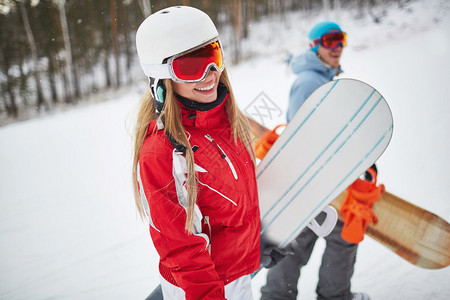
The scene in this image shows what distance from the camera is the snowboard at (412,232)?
1796 millimetres

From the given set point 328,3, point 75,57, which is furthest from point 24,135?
point 328,3

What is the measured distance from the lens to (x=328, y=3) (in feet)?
39.3

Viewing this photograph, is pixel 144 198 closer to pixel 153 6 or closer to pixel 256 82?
pixel 153 6

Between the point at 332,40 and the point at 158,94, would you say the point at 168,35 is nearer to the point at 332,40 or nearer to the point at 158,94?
the point at 158,94

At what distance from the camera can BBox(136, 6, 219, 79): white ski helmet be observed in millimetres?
1041

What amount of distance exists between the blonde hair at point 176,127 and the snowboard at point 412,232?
1.12m

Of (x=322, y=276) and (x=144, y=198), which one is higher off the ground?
(x=144, y=198)

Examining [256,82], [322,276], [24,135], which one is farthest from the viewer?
[24,135]

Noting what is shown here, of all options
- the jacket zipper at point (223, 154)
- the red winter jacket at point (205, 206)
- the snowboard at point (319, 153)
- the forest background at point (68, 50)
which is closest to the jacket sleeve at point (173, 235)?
the red winter jacket at point (205, 206)

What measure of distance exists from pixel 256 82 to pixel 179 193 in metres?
7.16

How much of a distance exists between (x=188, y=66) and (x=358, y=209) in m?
1.35

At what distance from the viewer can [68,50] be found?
1102 cm

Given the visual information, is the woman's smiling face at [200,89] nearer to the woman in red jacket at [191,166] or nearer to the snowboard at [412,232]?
the woman in red jacket at [191,166]

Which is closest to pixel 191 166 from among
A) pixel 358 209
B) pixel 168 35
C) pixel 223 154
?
pixel 223 154
